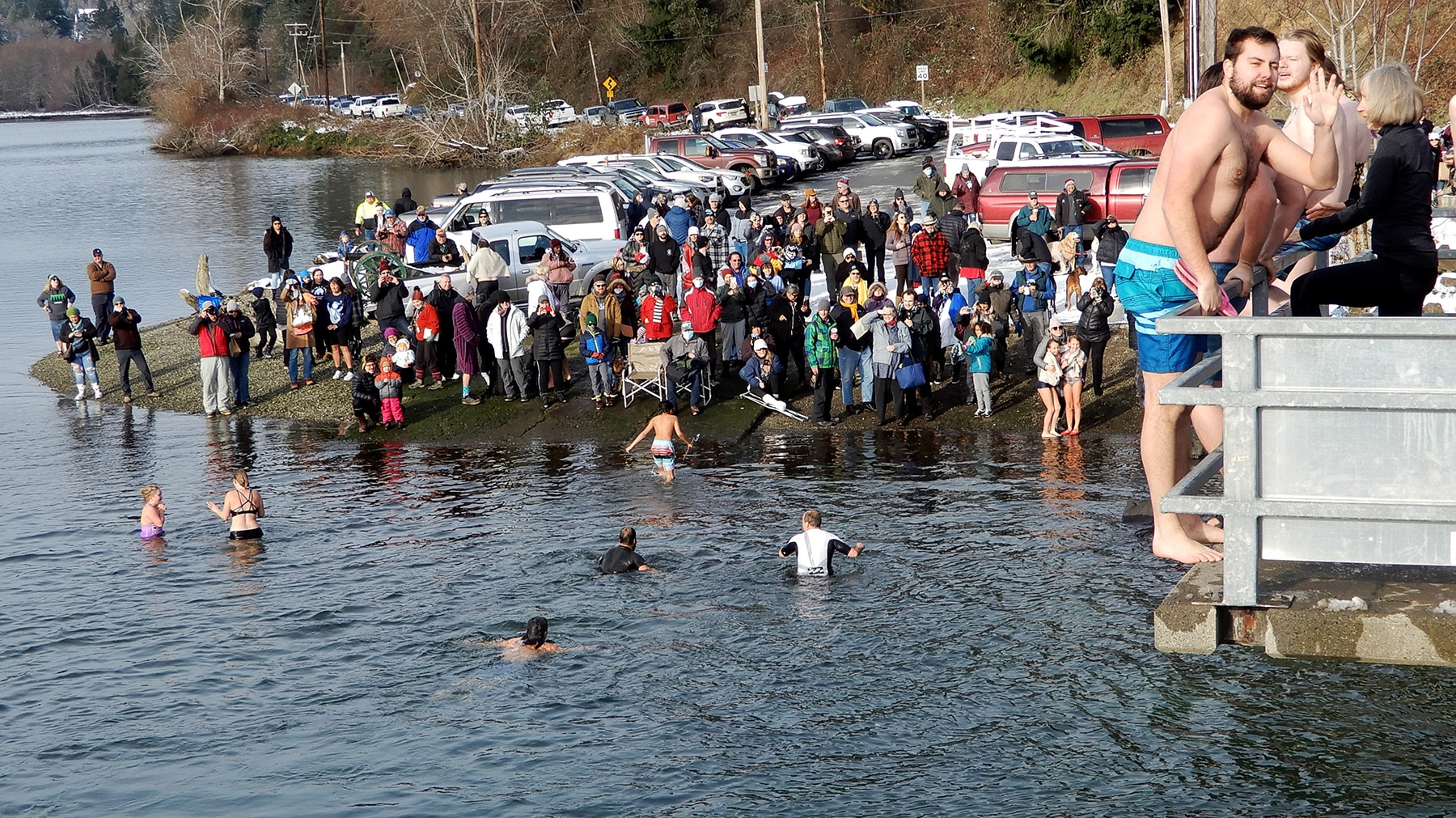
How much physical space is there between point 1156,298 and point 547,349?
58.6 feet

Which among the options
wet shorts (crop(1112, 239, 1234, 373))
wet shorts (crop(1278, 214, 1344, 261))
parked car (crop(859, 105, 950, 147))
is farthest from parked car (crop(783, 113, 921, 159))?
wet shorts (crop(1112, 239, 1234, 373))

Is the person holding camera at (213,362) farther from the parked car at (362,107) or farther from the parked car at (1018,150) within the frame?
the parked car at (362,107)

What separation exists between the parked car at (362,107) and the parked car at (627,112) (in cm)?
2731

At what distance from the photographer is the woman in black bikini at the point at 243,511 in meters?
17.4

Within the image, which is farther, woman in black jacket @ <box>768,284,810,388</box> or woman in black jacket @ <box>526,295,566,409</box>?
woman in black jacket @ <box>526,295,566,409</box>

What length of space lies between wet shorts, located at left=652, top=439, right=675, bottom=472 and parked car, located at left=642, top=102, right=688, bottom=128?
53.3 meters

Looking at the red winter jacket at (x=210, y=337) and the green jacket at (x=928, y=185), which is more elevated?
the green jacket at (x=928, y=185)

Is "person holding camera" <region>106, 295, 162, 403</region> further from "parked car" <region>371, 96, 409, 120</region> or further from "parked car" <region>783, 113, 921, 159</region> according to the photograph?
"parked car" <region>371, 96, 409, 120</region>

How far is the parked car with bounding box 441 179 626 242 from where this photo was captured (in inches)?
1156

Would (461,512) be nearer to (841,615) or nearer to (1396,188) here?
(841,615)

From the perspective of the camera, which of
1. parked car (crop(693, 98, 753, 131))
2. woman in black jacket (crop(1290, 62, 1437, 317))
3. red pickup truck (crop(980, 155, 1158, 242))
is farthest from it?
parked car (crop(693, 98, 753, 131))

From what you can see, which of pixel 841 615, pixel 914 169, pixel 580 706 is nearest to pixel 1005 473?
pixel 841 615

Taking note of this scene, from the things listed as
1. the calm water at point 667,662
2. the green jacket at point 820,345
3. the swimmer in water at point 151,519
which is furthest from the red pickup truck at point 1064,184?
the swimmer in water at point 151,519

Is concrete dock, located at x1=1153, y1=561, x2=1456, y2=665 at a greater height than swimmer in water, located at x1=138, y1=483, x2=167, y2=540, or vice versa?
concrete dock, located at x1=1153, y1=561, x2=1456, y2=665
